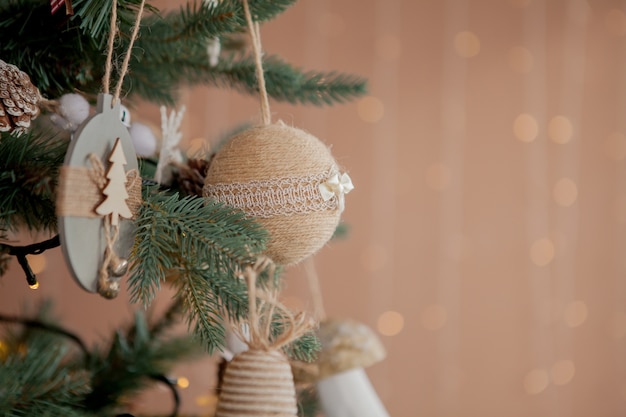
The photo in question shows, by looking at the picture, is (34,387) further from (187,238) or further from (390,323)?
(390,323)

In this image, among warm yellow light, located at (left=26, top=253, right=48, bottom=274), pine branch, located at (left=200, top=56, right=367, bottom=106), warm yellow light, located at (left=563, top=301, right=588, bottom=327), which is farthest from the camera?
warm yellow light, located at (left=563, top=301, right=588, bottom=327)

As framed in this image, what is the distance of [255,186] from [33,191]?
140mm

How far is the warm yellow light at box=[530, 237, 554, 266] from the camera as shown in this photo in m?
1.57

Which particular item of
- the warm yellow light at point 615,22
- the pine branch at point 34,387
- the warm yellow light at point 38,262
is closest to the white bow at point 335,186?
the pine branch at point 34,387

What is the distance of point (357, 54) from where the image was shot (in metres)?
1.49

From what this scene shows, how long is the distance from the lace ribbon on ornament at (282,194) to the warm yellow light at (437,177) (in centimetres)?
120

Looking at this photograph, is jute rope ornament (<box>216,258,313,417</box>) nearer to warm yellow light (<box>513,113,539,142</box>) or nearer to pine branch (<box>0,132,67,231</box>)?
pine branch (<box>0,132,67,231</box>)

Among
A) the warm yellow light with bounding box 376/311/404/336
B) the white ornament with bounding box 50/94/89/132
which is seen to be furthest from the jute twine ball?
the warm yellow light with bounding box 376/311/404/336

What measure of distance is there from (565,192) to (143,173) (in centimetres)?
139

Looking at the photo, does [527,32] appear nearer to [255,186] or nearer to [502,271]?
[502,271]

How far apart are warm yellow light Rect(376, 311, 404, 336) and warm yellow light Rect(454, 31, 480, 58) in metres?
0.68

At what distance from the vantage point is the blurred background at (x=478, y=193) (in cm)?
148

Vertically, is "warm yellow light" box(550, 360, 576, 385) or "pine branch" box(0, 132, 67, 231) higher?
"warm yellow light" box(550, 360, 576, 385)

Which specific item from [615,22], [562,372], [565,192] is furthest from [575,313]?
[615,22]
